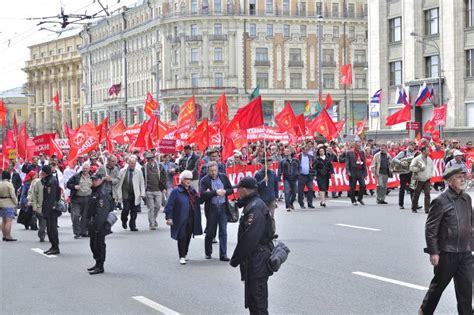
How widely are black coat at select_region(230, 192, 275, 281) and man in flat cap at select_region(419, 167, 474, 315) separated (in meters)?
1.49

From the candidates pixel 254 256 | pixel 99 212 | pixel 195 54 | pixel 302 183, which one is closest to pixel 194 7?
pixel 195 54

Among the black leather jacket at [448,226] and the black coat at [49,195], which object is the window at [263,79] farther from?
the black leather jacket at [448,226]

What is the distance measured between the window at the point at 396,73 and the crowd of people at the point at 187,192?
2347cm

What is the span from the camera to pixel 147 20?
356 feet

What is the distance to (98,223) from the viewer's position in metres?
13.4

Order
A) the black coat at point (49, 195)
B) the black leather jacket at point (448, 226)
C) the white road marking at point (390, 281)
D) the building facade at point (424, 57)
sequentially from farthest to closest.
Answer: the building facade at point (424, 57) < the black coat at point (49, 195) < the white road marking at point (390, 281) < the black leather jacket at point (448, 226)

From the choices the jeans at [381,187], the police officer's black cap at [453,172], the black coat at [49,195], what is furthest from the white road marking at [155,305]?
the jeans at [381,187]

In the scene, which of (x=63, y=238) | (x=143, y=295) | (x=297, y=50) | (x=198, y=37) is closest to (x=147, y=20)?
(x=198, y=37)

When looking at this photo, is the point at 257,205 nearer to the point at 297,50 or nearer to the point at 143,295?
the point at 143,295

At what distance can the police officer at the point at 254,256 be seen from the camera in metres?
8.18

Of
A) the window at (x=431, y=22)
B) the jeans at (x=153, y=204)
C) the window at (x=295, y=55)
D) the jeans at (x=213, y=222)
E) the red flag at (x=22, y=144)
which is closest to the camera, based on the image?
the jeans at (x=213, y=222)

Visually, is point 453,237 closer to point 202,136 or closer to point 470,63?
point 202,136

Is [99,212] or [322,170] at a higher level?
[322,170]

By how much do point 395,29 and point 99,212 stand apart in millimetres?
42099
